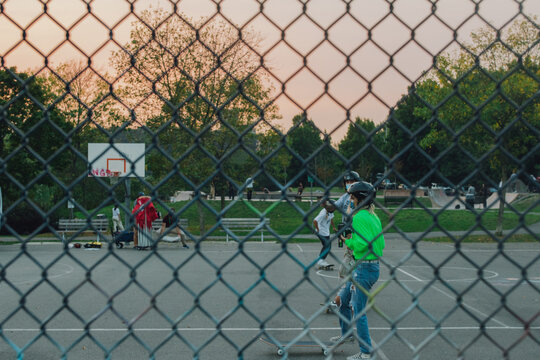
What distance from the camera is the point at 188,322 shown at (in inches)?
300

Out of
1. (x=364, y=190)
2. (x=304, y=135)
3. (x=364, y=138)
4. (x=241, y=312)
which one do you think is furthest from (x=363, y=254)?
(x=241, y=312)

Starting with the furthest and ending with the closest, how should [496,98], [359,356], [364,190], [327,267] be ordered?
[327,267] < [496,98] < [359,356] < [364,190]

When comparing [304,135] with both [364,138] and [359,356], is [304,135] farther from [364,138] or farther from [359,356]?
[359,356]

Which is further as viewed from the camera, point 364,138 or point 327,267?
point 327,267

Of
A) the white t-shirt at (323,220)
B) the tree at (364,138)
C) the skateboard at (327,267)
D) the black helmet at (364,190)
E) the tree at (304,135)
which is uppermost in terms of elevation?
the tree at (304,135)

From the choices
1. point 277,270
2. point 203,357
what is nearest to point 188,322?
point 203,357

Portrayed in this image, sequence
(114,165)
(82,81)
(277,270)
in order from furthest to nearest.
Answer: (82,81)
(114,165)
(277,270)

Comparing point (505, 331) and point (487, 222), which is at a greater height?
point (505, 331)

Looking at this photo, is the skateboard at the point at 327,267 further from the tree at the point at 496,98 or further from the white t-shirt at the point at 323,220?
the tree at the point at 496,98

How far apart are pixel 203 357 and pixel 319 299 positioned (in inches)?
143

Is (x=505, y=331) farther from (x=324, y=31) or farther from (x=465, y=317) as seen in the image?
(x=324, y=31)

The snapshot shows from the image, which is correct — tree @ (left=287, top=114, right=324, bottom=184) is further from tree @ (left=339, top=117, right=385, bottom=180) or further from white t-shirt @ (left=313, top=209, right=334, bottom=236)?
white t-shirt @ (left=313, top=209, right=334, bottom=236)

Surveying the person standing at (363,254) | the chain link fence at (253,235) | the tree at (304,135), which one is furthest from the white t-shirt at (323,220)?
the tree at (304,135)

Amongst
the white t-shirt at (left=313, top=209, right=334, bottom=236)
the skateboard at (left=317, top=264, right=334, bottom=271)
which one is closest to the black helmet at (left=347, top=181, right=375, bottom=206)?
the white t-shirt at (left=313, top=209, right=334, bottom=236)
